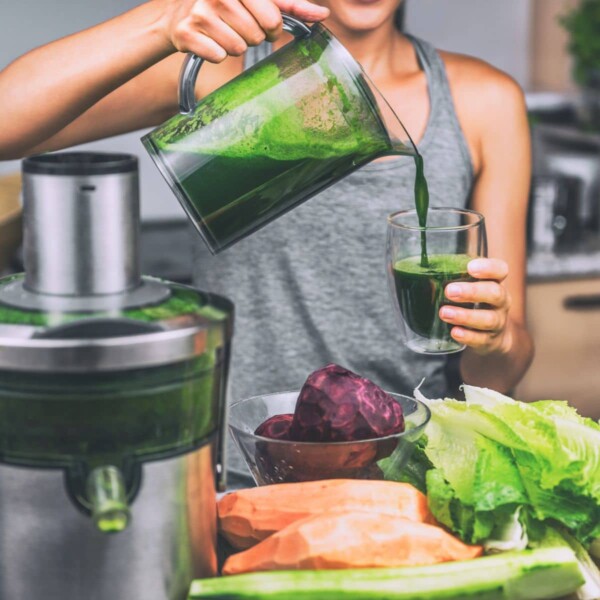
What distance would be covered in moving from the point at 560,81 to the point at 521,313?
1.91m

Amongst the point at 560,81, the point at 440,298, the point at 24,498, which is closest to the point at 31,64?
the point at 440,298

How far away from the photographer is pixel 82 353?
Result: 2.30 ft

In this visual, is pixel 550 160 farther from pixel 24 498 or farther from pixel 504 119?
pixel 24 498

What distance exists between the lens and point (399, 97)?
69.6 inches

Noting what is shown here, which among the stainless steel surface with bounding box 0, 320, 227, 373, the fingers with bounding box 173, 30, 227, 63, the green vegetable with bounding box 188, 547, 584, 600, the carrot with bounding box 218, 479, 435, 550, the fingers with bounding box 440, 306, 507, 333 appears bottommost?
the green vegetable with bounding box 188, 547, 584, 600

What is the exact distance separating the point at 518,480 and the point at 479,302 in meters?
0.30

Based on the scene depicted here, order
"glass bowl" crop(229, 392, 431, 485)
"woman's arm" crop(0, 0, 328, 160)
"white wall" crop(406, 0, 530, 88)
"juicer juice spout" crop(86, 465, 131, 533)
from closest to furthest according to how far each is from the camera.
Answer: "juicer juice spout" crop(86, 465, 131, 533)
"glass bowl" crop(229, 392, 431, 485)
"woman's arm" crop(0, 0, 328, 160)
"white wall" crop(406, 0, 530, 88)

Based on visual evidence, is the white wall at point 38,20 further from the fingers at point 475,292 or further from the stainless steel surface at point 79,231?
the stainless steel surface at point 79,231

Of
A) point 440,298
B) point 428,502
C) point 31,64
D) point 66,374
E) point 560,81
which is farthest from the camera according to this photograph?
point 560,81

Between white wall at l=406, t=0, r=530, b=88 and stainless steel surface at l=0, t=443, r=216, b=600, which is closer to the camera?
stainless steel surface at l=0, t=443, r=216, b=600

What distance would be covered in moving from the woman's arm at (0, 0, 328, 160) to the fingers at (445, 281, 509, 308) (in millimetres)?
323

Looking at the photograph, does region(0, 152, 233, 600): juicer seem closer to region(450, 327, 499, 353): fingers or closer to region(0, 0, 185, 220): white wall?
region(450, 327, 499, 353): fingers

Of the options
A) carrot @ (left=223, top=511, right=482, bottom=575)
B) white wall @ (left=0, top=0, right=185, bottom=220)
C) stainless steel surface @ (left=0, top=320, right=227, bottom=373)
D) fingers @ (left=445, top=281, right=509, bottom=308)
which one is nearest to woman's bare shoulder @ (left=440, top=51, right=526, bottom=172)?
fingers @ (left=445, top=281, right=509, bottom=308)

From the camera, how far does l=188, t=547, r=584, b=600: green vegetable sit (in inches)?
30.4
